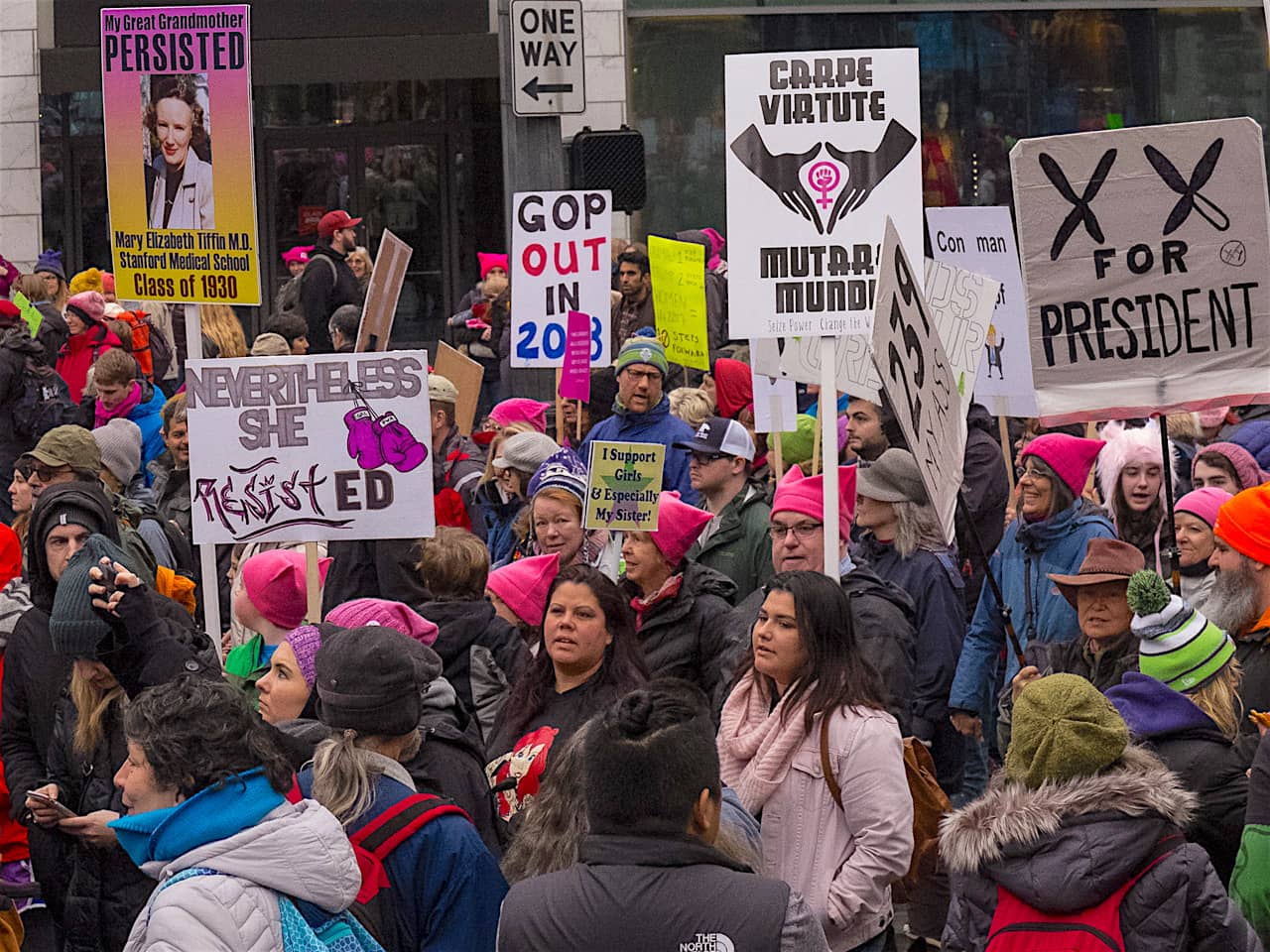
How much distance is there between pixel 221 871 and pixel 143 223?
508 centimetres

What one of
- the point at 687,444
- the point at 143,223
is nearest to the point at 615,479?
the point at 687,444

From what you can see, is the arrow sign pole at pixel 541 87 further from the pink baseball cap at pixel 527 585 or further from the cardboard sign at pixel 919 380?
the cardboard sign at pixel 919 380

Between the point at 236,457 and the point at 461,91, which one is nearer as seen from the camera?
the point at 236,457

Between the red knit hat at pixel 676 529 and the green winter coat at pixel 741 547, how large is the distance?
2.33 ft

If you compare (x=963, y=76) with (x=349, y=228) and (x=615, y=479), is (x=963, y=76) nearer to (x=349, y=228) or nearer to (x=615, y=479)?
(x=349, y=228)

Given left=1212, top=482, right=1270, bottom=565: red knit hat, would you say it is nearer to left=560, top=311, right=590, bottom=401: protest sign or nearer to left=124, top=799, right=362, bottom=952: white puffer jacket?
left=124, top=799, right=362, bottom=952: white puffer jacket

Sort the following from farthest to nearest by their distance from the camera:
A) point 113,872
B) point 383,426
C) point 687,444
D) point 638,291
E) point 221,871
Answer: point 638,291, point 687,444, point 383,426, point 113,872, point 221,871

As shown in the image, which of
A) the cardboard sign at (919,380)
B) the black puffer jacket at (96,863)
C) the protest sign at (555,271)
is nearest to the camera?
the black puffer jacket at (96,863)

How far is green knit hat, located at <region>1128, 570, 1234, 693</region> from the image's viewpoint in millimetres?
5422

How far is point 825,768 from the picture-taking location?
5062 mm

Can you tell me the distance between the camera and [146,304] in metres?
14.9

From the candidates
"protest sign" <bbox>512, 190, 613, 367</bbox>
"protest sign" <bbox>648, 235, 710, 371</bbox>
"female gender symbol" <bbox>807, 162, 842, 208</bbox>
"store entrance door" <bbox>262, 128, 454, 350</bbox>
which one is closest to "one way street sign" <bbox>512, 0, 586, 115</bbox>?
"protest sign" <bbox>648, 235, 710, 371</bbox>

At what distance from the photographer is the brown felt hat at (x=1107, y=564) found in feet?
20.5

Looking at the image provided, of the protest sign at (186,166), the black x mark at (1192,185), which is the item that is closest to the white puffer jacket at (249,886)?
the black x mark at (1192,185)
